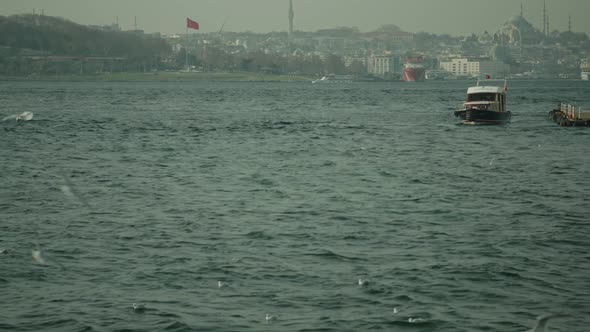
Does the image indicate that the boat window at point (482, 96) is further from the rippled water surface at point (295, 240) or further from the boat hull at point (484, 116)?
the rippled water surface at point (295, 240)

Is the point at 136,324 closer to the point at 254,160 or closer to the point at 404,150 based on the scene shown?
the point at 254,160

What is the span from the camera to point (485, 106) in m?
63.9

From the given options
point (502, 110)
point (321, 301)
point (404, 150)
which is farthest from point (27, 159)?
point (502, 110)

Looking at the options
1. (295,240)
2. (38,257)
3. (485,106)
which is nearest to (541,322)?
(295,240)

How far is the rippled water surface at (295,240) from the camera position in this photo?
15305mm

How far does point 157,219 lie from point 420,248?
22.7ft

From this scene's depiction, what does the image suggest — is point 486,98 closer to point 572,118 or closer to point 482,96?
point 482,96

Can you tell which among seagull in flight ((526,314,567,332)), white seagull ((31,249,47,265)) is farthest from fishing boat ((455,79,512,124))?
seagull in flight ((526,314,567,332))

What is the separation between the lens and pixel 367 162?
39.8 metres

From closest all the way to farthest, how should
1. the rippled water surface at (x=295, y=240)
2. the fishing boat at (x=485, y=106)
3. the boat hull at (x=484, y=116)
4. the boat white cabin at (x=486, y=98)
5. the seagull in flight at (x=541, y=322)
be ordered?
the seagull in flight at (x=541, y=322) → the rippled water surface at (x=295, y=240) → the boat hull at (x=484, y=116) → the fishing boat at (x=485, y=106) → the boat white cabin at (x=486, y=98)

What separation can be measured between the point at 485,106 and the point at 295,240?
147ft

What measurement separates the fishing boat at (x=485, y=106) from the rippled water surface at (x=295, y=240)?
59.9ft

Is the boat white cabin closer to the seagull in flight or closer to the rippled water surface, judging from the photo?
the rippled water surface

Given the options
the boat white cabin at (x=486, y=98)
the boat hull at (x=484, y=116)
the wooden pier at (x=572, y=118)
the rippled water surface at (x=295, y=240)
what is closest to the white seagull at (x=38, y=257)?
the rippled water surface at (x=295, y=240)
